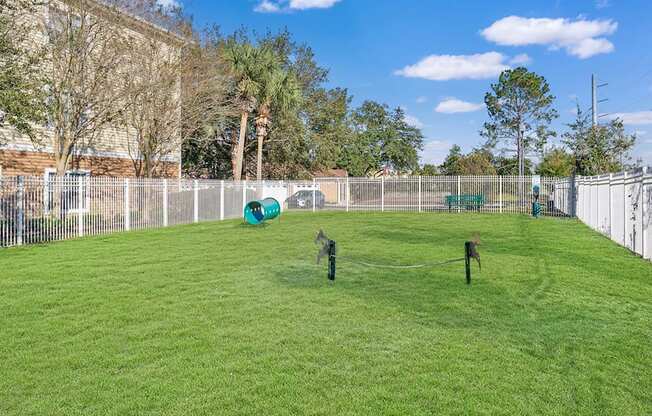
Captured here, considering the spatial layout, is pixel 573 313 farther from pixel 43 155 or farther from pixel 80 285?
pixel 43 155

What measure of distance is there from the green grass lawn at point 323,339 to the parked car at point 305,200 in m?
21.0

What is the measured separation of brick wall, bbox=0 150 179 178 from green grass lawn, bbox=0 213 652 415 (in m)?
11.1

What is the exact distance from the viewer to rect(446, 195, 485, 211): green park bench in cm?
2714

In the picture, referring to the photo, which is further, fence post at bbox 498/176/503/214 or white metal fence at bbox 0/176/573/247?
fence post at bbox 498/176/503/214

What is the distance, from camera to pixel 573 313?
5574 mm

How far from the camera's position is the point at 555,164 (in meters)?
44.2

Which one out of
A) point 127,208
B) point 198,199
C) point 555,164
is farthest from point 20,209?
point 555,164

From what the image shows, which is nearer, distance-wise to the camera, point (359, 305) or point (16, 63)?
point (359, 305)

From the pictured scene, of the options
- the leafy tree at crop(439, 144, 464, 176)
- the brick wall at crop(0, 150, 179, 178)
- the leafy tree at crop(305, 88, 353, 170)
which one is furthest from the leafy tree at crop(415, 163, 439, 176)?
the brick wall at crop(0, 150, 179, 178)

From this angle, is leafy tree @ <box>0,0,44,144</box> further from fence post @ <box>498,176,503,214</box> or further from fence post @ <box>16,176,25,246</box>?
fence post @ <box>498,176,503,214</box>

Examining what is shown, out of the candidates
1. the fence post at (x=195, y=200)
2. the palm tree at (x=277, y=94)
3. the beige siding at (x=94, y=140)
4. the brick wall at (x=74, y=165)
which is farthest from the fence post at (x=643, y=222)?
the palm tree at (x=277, y=94)

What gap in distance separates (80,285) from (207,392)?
4846 mm

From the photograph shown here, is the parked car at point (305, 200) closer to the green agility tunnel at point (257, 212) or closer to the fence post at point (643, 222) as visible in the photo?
the green agility tunnel at point (257, 212)

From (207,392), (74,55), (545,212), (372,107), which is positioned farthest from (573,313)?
(372,107)
